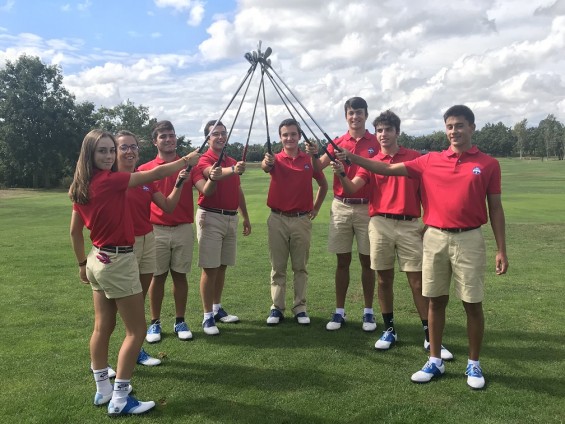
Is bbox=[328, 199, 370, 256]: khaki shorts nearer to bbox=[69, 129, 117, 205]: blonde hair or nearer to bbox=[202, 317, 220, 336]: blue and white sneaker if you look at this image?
bbox=[202, 317, 220, 336]: blue and white sneaker

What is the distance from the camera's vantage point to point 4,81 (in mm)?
50781

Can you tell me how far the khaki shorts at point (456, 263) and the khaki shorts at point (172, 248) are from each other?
2.90 metres

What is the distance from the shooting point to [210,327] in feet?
19.3

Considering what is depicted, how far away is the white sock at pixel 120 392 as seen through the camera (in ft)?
12.7

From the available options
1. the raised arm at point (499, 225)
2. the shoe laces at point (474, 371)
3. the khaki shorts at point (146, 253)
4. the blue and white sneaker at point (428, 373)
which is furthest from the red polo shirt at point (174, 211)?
the shoe laces at point (474, 371)

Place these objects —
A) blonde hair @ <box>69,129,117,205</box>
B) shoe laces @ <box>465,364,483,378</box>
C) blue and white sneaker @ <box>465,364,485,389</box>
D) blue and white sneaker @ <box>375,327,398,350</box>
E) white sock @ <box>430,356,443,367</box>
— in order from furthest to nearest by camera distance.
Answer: blue and white sneaker @ <box>375,327,398,350</box>
white sock @ <box>430,356,443,367</box>
shoe laces @ <box>465,364,483,378</box>
blue and white sneaker @ <box>465,364,485,389</box>
blonde hair @ <box>69,129,117,205</box>

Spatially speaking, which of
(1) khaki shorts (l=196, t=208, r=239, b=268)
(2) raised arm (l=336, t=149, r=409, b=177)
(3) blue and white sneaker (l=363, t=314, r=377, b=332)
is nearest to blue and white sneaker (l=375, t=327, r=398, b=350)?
(3) blue and white sneaker (l=363, t=314, r=377, b=332)

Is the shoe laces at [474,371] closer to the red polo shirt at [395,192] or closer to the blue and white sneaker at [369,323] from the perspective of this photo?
the blue and white sneaker at [369,323]

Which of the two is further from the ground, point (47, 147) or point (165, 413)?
point (47, 147)

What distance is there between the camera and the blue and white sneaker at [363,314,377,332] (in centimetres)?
586

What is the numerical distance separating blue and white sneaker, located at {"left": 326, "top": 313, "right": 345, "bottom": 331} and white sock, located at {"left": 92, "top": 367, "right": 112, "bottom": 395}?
2.81m

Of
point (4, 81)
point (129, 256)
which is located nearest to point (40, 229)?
point (129, 256)

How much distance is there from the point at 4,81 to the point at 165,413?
5778 cm

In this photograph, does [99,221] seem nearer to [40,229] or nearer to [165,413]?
[165,413]
